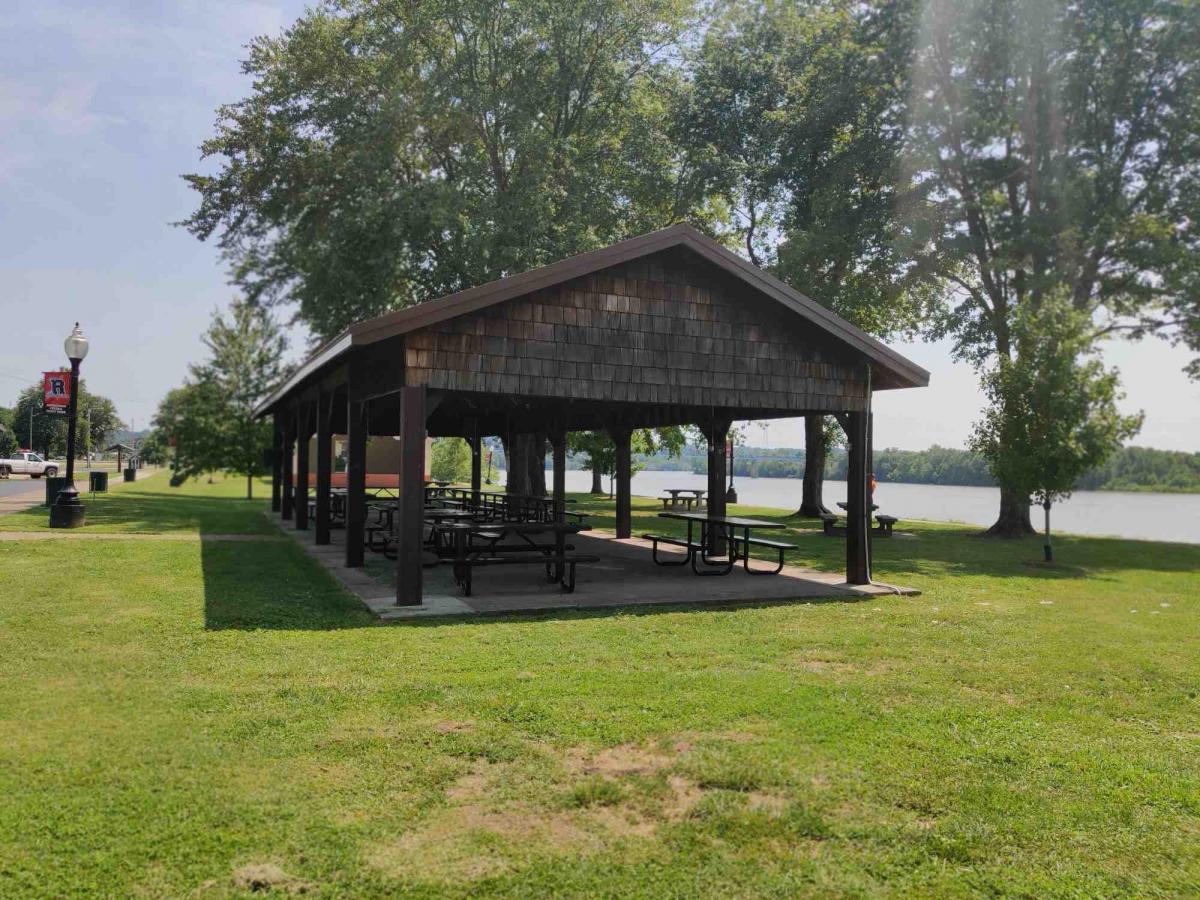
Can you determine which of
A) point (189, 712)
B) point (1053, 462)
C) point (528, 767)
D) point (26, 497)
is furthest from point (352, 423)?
point (26, 497)

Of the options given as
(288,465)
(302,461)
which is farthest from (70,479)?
(288,465)

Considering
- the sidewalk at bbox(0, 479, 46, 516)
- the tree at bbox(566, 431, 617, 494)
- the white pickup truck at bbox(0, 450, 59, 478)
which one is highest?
the tree at bbox(566, 431, 617, 494)

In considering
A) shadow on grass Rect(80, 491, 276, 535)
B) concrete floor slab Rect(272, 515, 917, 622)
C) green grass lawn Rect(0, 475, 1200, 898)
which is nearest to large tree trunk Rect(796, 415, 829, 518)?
concrete floor slab Rect(272, 515, 917, 622)

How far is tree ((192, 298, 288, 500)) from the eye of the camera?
30219 mm

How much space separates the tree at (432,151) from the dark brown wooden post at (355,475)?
33.3ft

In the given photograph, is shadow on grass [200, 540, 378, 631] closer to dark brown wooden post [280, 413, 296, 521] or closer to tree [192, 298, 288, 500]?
dark brown wooden post [280, 413, 296, 521]

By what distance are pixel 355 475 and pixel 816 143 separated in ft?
62.9

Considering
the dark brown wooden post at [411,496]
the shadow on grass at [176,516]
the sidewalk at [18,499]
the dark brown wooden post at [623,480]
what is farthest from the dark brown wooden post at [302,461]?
the dark brown wooden post at [411,496]

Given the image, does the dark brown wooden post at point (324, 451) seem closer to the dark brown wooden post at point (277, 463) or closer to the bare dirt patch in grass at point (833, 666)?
the dark brown wooden post at point (277, 463)

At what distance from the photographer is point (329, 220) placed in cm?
2308

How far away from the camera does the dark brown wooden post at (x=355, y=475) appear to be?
1128 cm

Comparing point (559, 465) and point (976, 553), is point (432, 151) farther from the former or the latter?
point (976, 553)

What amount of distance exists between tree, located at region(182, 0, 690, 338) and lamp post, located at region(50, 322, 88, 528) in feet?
20.9

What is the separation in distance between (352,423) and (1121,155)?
2074cm
